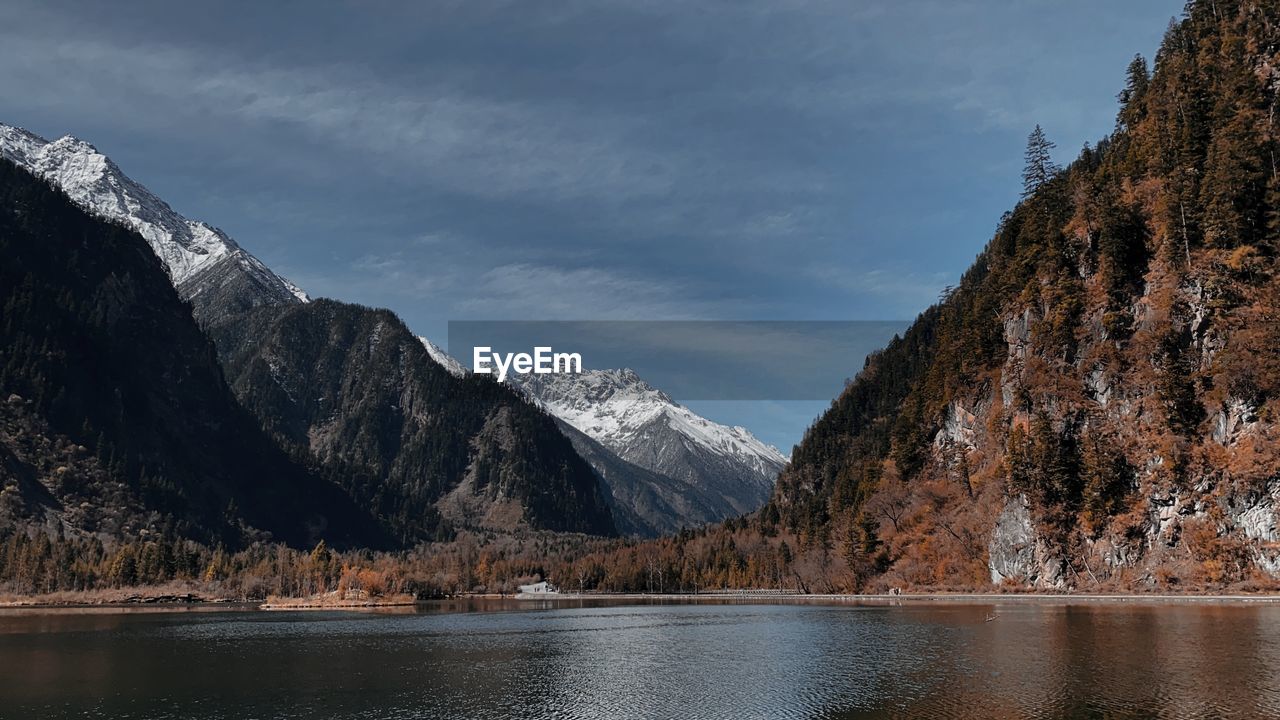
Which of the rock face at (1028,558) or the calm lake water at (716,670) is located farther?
the rock face at (1028,558)

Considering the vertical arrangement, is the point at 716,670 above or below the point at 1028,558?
below

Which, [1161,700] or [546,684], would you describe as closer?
[1161,700]

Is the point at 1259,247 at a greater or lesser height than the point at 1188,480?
greater

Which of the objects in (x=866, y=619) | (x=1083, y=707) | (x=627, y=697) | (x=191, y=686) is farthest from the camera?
(x=866, y=619)

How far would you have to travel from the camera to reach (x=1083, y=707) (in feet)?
237

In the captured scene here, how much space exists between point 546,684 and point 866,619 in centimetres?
8076

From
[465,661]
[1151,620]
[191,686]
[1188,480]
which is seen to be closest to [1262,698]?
[1151,620]

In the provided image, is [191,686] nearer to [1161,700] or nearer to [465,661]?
[465,661]

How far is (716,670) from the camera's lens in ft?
335

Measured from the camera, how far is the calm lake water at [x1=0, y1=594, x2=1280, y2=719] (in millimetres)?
78438

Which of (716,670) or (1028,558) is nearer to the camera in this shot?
(716,670)

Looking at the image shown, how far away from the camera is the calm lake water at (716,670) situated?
78438 millimetres

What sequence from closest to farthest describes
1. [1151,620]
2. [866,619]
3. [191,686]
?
[191,686], [1151,620], [866,619]

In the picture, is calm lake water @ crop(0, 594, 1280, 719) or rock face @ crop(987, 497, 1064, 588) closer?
calm lake water @ crop(0, 594, 1280, 719)
